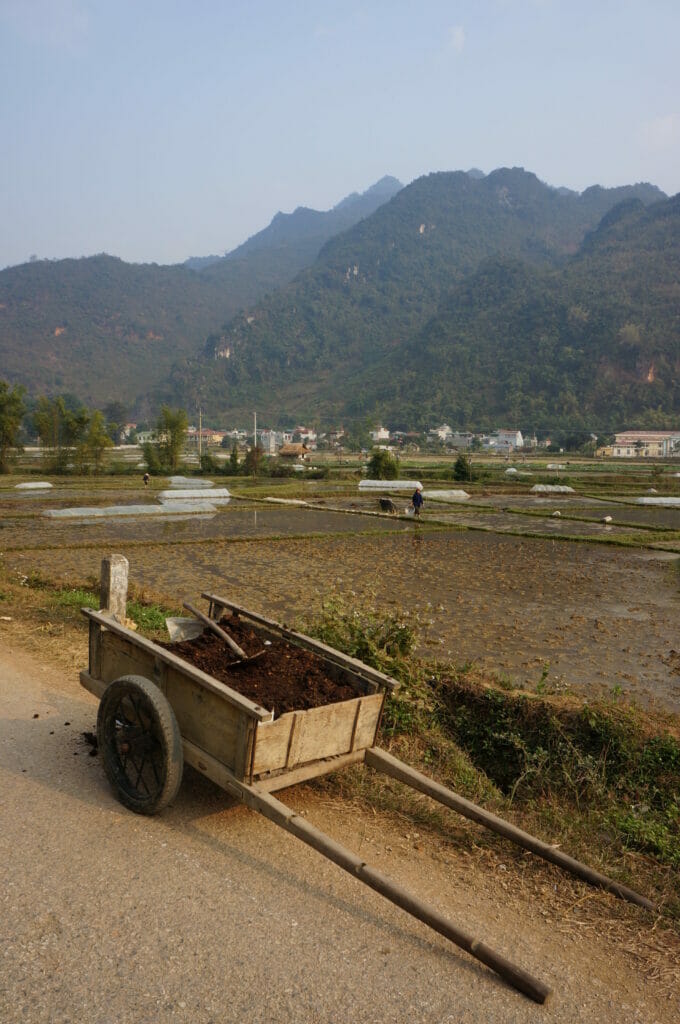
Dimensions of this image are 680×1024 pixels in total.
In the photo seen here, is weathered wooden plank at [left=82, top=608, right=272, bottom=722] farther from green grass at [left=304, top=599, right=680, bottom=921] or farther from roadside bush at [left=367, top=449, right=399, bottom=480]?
roadside bush at [left=367, top=449, right=399, bottom=480]

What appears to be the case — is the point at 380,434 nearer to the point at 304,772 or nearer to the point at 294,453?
the point at 294,453

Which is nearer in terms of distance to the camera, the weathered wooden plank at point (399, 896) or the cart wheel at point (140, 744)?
the weathered wooden plank at point (399, 896)

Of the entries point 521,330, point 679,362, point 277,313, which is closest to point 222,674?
point 679,362

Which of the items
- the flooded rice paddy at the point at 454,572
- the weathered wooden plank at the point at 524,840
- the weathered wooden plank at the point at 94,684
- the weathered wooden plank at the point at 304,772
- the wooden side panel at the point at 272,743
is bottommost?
the flooded rice paddy at the point at 454,572

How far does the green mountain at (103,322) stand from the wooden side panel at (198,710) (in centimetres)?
11823

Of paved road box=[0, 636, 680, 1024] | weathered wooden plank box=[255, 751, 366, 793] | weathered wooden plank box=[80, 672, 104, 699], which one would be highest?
weathered wooden plank box=[80, 672, 104, 699]

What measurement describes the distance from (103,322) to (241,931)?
15547 centimetres

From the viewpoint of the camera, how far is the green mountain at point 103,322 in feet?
403

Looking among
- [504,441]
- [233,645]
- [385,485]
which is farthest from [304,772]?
[504,441]

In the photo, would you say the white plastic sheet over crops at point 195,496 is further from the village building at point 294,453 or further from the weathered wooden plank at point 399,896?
the weathered wooden plank at point 399,896

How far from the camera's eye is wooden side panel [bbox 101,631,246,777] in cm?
359

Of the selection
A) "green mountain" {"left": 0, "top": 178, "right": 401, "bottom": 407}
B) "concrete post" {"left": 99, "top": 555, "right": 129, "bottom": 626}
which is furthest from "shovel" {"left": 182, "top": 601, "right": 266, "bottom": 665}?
"green mountain" {"left": 0, "top": 178, "right": 401, "bottom": 407}

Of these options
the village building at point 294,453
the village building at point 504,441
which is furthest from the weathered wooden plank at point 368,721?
the village building at point 504,441

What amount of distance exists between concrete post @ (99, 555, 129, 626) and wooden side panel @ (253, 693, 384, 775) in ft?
9.42
